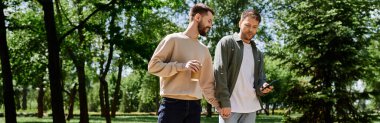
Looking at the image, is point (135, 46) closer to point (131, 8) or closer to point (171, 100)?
point (131, 8)

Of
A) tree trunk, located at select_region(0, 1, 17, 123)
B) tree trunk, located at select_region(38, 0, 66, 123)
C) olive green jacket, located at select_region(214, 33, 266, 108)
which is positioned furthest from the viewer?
tree trunk, located at select_region(0, 1, 17, 123)

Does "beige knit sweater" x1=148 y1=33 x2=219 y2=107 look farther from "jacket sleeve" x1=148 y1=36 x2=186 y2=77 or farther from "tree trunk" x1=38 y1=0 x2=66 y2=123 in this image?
"tree trunk" x1=38 y1=0 x2=66 y2=123

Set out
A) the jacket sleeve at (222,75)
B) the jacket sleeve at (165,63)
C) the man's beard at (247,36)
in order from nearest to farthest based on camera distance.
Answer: the jacket sleeve at (165,63) → the jacket sleeve at (222,75) → the man's beard at (247,36)

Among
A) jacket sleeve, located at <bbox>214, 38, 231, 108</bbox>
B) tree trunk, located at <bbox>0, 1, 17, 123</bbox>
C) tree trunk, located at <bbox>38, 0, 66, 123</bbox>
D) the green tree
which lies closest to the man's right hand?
jacket sleeve, located at <bbox>214, 38, 231, 108</bbox>

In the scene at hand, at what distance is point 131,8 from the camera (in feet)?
49.6

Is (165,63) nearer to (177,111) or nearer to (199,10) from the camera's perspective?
(177,111)

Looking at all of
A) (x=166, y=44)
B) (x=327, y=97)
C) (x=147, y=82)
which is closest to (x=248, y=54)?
(x=166, y=44)

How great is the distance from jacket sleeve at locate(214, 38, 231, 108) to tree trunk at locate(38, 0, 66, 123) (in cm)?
992

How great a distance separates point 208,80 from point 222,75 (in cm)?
26

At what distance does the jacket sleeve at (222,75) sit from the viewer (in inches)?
192

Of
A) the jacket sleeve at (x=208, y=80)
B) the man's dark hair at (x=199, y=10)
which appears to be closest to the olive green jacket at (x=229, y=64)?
the jacket sleeve at (x=208, y=80)

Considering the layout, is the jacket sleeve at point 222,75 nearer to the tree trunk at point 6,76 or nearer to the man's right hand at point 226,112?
the man's right hand at point 226,112

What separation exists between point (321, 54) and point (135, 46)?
19.0 ft

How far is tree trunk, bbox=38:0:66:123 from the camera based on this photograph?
46.5 ft
